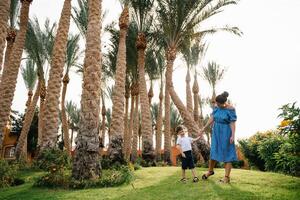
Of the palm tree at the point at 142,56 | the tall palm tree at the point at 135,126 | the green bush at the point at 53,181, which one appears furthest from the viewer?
the tall palm tree at the point at 135,126

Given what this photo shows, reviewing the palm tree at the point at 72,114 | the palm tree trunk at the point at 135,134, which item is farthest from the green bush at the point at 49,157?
the palm tree at the point at 72,114

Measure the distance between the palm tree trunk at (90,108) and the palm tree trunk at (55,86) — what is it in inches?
150

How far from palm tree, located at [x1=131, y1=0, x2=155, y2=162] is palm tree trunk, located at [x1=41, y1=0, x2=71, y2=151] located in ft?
15.4

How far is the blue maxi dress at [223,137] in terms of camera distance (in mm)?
6914

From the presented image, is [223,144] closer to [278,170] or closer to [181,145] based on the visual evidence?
[181,145]

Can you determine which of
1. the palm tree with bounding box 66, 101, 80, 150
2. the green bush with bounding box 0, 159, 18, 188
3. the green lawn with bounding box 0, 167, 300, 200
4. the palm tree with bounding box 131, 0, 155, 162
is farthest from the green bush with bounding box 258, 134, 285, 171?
the palm tree with bounding box 66, 101, 80, 150

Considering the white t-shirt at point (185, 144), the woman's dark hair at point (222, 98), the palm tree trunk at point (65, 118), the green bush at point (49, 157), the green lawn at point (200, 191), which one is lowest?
the green lawn at point (200, 191)

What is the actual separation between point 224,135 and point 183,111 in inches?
366

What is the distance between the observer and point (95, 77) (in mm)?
9977

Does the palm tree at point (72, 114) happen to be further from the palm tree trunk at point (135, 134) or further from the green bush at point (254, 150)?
the green bush at point (254, 150)

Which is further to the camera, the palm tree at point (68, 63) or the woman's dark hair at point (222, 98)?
the palm tree at point (68, 63)

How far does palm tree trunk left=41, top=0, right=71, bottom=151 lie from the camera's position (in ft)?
42.5

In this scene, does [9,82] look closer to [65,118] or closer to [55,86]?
[55,86]

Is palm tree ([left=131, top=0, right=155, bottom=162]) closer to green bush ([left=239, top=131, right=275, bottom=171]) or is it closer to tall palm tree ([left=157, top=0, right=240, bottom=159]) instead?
tall palm tree ([left=157, top=0, right=240, bottom=159])
